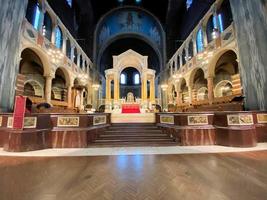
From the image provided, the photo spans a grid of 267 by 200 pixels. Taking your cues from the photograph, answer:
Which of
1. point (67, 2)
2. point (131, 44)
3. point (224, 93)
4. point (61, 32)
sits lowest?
point (224, 93)

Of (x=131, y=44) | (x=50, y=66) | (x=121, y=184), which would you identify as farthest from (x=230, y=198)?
(x=131, y=44)

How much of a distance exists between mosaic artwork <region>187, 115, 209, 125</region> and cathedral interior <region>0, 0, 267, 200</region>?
0.13 feet

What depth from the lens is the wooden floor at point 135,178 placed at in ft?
→ 7.20

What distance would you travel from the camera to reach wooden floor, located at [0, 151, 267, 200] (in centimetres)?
219

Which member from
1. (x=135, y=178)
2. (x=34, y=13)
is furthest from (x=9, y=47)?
(x=135, y=178)

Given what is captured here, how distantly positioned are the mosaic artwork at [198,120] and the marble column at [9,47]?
8.08 m

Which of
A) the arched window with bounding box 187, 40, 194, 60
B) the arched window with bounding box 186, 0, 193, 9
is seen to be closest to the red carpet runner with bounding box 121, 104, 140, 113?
the arched window with bounding box 187, 40, 194, 60

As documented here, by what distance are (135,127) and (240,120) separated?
4131 mm

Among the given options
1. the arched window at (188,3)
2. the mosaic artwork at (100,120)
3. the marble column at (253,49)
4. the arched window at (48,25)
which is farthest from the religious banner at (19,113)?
the arched window at (188,3)

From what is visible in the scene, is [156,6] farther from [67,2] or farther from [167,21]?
[67,2]

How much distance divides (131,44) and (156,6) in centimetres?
982

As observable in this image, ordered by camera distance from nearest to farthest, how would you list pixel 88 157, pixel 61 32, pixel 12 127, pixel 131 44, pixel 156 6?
1. pixel 88 157
2. pixel 12 127
3. pixel 61 32
4. pixel 156 6
5. pixel 131 44

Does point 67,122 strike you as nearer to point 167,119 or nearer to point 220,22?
point 167,119

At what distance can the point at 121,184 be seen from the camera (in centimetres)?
254
